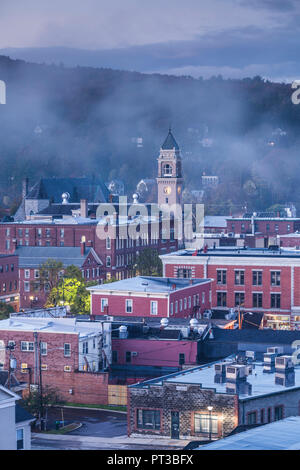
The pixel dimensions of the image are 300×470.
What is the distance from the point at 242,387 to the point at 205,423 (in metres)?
1.72

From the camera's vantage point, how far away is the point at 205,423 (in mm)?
33250

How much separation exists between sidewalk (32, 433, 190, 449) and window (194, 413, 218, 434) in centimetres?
72

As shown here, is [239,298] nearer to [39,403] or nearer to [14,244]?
[39,403]

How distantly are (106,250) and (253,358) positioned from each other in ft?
149

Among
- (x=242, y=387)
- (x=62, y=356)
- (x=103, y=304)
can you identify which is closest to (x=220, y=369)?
Result: (x=242, y=387)

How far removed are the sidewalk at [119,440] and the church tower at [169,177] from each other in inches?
3717

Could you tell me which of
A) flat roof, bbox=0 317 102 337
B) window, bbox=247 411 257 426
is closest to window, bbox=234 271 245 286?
flat roof, bbox=0 317 102 337

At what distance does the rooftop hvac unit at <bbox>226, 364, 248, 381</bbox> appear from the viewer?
32.5 m

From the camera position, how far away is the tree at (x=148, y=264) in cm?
8094

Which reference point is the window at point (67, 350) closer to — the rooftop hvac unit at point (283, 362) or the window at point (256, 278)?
the rooftop hvac unit at point (283, 362)

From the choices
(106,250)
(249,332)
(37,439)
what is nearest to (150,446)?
(37,439)

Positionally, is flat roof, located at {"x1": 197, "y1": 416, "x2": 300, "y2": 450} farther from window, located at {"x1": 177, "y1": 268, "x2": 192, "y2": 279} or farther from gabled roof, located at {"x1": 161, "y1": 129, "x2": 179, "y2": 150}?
gabled roof, located at {"x1": 161, "y1": 129, "x2": 179, "y2": 150}
